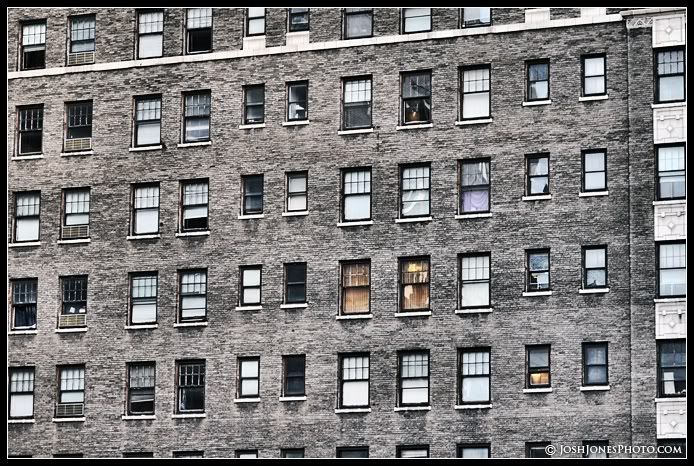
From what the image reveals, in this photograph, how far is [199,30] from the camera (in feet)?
226

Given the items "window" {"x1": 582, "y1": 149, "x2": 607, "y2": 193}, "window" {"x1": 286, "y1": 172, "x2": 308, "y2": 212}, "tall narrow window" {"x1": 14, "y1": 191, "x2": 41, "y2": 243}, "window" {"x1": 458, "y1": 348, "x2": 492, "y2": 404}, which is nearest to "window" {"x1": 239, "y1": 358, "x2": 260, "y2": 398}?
"window" {"x1": 286, "y1": 172, "x2": 308, "y2": 212}

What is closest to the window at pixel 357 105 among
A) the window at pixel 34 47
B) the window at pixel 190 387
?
the window at pixel 190 387

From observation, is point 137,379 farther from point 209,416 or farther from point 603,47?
point 603,47

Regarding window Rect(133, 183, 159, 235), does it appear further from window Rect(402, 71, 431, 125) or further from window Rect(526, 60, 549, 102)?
window Rect(526, 60, 549, 102)

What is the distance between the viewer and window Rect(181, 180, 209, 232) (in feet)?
220

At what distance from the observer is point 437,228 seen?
6366cm

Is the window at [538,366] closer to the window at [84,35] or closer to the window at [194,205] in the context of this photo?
the window at [194,205]

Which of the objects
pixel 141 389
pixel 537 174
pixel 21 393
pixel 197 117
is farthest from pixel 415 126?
pixel 21 393

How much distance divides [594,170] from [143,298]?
1875cm

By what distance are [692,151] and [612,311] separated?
649 cm

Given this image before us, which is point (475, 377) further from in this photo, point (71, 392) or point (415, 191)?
point (71, 392)

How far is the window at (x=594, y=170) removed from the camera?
6209cm
